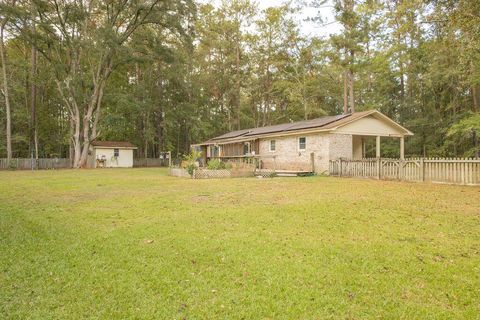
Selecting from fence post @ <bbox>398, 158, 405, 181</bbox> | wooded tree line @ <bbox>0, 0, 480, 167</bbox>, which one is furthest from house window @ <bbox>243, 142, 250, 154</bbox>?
fence post @ <bbox>398, 158, 405, 181</bbox>

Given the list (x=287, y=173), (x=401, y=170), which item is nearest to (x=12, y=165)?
(x=287, y=173)

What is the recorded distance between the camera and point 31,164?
2842cm

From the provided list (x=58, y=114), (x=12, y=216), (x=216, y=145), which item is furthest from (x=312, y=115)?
(x=12, y=216)

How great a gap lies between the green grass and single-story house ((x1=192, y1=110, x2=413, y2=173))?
36.0ft

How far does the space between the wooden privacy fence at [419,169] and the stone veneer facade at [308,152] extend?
1567 millimetres

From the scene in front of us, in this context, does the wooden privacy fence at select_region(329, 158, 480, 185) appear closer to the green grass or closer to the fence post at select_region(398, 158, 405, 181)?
the fence post at select_region(398, 158, 405, 181)

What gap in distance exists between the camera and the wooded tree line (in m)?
25.7

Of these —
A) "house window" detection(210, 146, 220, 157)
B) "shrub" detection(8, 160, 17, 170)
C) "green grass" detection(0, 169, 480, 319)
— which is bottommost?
"green grass" detection(0, 169, 480, 319)

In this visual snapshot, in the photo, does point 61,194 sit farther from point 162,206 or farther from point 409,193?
point 409,193

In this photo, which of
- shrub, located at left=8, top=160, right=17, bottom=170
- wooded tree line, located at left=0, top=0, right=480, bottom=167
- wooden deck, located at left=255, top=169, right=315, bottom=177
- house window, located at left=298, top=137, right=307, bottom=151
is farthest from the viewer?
shrub, located at left=8, top=160, right=17, bottom=170

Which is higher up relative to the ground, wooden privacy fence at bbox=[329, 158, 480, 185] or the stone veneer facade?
the stone veneer facade

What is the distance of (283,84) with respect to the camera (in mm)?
36562

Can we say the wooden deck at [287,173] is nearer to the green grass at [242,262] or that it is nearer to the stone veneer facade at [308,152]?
the stone veneer facade at [308,152]

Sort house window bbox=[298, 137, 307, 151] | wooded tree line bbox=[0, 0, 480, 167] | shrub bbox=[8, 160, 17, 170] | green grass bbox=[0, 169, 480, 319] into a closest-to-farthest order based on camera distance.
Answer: green grass bbox=[0, 169, 480, 319]
house window bbox=[298, 137, 307, 151]
wooded tree line bbox=[0, 0, 480, 167]
shrub bbox=[8, 160, 17, 170]
